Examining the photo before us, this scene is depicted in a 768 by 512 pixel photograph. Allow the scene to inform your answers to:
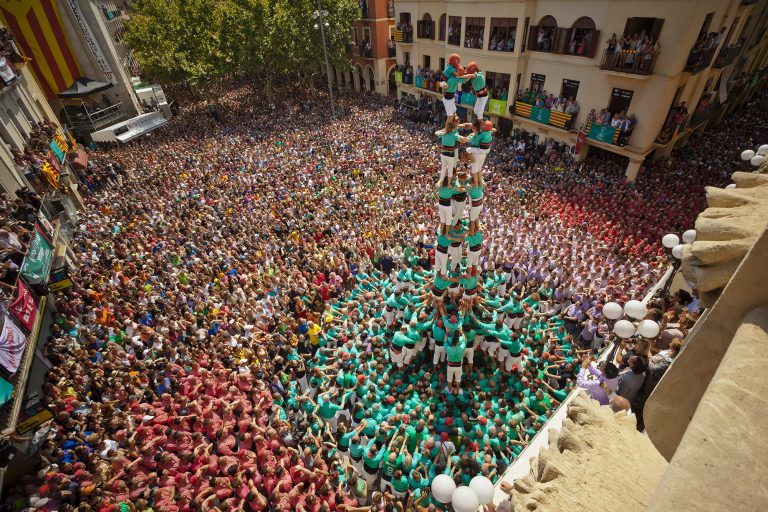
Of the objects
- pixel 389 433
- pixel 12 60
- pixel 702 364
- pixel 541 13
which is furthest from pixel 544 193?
pixel 12 60

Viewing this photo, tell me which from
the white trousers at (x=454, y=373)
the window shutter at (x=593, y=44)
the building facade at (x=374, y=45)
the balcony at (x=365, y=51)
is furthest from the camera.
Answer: the balcony at (x=365, y=51)

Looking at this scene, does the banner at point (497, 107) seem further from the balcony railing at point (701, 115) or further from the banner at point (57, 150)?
the banner at point (57, 150)

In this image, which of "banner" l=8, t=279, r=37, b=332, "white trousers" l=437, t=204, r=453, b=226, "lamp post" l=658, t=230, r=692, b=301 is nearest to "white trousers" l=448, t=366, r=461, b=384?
"white trousers" l=437, t=204, r=453, b=226

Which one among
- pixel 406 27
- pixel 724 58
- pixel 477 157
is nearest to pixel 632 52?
pixel 724 58

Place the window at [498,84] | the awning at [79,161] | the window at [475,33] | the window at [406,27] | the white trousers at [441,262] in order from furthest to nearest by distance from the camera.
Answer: the window at [406,27] < the window at [475,33] < the window at [498,84] < the awning at [79,161] < the white trousers at [441,262]

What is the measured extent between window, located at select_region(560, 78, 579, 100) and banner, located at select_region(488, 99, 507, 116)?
343 cm

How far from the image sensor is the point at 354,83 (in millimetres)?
39844

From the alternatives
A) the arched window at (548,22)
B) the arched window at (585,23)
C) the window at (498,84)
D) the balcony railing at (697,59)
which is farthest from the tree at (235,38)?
the balcony railing at (697,59)

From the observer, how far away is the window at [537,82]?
68.4 feet

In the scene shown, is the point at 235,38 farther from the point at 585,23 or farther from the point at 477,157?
the point at 477,157

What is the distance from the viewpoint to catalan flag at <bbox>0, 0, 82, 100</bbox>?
2317cm

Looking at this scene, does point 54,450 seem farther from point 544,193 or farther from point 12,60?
point 12,60

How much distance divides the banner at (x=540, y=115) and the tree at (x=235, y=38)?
66.0 ft

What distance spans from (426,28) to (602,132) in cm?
1627
